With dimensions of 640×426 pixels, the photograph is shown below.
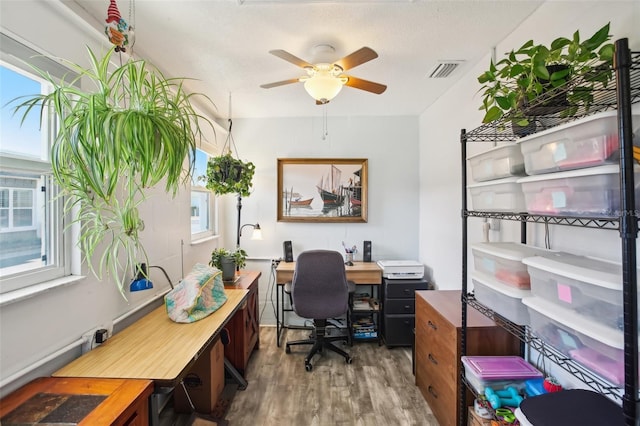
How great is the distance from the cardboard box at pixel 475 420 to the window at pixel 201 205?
8.47 ft

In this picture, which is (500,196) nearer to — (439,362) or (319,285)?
(439,362)

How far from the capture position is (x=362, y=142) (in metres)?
3.29

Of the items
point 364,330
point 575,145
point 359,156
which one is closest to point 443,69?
point 359,156

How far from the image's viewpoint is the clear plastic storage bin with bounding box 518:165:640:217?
2.59 ft

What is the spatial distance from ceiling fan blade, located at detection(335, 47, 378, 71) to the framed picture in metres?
1.65

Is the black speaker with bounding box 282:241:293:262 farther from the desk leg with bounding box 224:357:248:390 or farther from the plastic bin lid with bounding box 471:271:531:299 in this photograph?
the plastic bin lid with bounding box 471:271:531:299

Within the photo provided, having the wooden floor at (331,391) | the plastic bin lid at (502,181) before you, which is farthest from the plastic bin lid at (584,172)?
the wooden floor at (331,391)

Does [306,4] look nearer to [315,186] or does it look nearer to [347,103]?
[347,103]

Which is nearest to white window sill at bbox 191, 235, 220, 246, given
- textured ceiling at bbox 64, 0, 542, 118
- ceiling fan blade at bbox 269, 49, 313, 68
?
textured ceiling at bbox 64, 0, 542, 118

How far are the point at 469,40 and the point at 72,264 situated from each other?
2.70 metres

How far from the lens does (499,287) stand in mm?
1208

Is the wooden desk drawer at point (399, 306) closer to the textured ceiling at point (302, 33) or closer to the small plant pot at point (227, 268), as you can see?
the small plant pot at point (227, 268)

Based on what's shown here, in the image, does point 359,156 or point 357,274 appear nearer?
point 357,274

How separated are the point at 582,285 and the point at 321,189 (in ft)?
8.60
